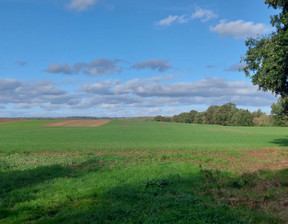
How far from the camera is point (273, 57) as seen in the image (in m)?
16.7

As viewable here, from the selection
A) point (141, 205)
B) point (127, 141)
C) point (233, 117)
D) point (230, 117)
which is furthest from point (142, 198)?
point (230, 117)

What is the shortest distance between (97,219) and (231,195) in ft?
16.3

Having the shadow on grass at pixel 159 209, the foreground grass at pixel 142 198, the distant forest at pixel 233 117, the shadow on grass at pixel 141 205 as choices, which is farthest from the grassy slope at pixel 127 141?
the distant forest at pixel 233 117

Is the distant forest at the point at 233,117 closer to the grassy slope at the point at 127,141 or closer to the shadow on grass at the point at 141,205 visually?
the grassy slope at the point at 127,141

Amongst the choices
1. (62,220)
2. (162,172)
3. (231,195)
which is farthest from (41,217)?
(162,172)

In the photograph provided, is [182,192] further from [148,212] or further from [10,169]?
[10,169]

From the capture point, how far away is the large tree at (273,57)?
1648cm

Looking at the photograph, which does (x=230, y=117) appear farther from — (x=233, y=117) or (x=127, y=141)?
(x=127, y=141)

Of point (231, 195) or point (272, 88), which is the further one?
point (272, 88)

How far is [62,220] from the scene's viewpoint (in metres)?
6.49

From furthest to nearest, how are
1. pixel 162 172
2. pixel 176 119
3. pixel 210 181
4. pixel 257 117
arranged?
pixel 176 119, pixel 257 117, pixel 162 172, pixel 210 181

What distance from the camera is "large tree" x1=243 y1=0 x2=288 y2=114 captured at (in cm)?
1648

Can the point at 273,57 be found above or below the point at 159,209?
above

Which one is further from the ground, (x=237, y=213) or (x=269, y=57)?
(x=269, y=57)
